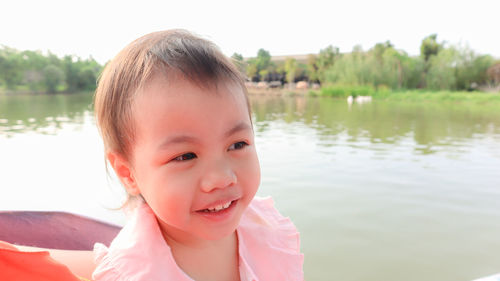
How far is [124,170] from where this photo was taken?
2.78ft

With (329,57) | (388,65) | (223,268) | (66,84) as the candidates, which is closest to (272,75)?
(329,57)

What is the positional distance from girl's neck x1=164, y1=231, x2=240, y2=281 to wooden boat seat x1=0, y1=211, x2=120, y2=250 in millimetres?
714

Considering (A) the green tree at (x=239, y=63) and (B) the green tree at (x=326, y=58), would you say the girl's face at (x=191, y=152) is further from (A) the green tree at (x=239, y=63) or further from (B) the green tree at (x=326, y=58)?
(B) the green tree at (x=326, y=58)

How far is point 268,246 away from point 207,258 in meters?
0.18

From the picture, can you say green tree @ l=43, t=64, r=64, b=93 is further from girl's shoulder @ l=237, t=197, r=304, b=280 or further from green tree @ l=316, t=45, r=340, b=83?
girl's shoulder @ l=237, t=197, r=304, b=280

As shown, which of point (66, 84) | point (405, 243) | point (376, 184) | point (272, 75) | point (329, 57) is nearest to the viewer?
point (405, 243)

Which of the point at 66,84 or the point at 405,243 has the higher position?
the point at 66,84

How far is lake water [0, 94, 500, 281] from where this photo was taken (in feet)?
7.47

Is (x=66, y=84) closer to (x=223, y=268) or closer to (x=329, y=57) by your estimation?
(x=329, y=57)

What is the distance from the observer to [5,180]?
152 inches

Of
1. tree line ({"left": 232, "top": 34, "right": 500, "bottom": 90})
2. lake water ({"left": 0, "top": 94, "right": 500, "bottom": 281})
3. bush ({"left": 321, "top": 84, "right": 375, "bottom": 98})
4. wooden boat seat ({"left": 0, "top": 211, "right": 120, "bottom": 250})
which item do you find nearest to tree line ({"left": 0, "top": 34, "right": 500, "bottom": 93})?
tree line ({"left": 232, "top": 34, "right": 500, "bottom": 90})

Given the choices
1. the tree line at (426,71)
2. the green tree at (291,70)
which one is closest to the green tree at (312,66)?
the green tree at (291,70)

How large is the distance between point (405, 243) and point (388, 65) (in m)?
22.7

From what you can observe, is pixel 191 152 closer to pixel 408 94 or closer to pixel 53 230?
pixel 53 230
